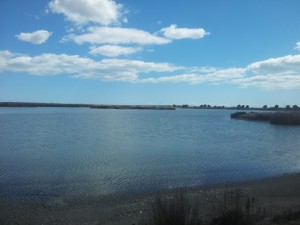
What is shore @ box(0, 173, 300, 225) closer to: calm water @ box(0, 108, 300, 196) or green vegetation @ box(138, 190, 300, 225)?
calm water @ box(0, 108, 300, 196)

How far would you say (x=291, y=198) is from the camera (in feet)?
46.0

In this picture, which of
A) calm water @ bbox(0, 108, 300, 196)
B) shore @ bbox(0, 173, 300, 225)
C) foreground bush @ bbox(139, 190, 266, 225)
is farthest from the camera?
calm water @ bbox(0, 108, 300, 196)

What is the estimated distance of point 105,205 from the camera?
1320 cm

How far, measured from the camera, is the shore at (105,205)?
1164cm

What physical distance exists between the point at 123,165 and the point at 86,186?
16.4 ft

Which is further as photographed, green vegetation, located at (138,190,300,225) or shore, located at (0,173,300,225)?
shore, located at (0,173,300,225)

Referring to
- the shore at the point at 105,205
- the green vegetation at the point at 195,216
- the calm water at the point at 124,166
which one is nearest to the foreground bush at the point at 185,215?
the green vegetation at the point at 195,216

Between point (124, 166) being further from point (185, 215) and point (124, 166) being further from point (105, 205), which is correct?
point (185, 215)

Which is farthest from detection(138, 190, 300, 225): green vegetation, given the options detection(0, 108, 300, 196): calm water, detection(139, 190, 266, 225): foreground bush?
detection(0, 108, 300, 196): calm water

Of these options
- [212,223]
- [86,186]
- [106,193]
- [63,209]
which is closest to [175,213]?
[212,223]

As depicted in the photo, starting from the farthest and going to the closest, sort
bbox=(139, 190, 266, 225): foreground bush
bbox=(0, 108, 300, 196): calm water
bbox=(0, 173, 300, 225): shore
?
bbox=(0, 108, 300, 196): calm water, bbox=(0, 173, 300, 225): shore, bbox=(139, 190, 266, 225): foreground bush

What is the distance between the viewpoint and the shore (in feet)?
38.2

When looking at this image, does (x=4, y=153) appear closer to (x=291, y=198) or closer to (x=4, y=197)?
(x=4, y=197)

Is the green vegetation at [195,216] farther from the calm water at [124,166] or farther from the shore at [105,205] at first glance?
the calm water at [124,166]
